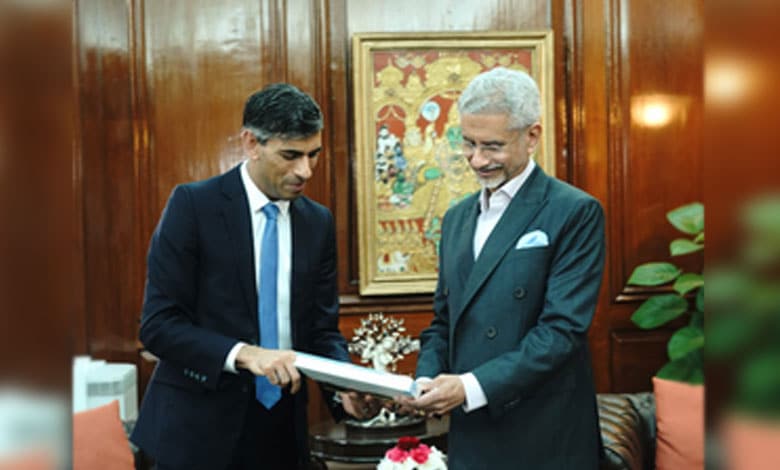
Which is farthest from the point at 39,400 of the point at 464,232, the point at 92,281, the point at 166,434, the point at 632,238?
the point at 632,238

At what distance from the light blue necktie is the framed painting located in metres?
2.26

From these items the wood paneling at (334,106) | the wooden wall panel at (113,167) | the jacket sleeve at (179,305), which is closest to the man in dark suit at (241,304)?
the jacket sleeve at (179,305)

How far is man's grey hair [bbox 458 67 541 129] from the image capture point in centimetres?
187

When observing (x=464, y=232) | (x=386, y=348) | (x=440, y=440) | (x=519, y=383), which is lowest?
(x=440, y=440)

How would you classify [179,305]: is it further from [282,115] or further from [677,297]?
[677,297]

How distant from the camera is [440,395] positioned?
1825mm

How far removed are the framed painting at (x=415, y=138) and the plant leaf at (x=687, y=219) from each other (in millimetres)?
687

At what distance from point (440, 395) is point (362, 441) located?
5.41 feet

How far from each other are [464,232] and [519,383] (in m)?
0.40

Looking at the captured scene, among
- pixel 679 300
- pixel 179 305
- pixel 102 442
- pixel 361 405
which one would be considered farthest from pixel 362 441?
pixel 679 300

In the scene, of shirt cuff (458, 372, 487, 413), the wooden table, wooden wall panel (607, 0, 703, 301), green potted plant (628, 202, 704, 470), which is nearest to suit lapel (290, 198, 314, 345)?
shirt cuff (458, 372, 487, 413)

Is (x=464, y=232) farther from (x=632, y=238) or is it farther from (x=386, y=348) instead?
(x=632, y=238)

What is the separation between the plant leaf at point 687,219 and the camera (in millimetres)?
4176

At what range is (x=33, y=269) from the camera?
0.11m
